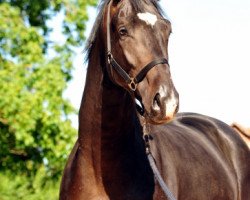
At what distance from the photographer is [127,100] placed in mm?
4348

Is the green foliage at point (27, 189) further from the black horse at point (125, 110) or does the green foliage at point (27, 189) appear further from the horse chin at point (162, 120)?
the horse chin at point (162, 120)

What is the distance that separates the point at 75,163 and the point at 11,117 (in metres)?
8.49

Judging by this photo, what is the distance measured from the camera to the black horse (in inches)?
155

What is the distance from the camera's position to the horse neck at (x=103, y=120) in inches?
170

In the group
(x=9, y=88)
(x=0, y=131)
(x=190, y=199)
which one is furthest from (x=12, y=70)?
(x=190, y=199)

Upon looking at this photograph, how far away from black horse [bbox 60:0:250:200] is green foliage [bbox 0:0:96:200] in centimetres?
725

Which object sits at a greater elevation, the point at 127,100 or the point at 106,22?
the point at 106,22

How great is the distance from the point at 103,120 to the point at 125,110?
0.15 meters

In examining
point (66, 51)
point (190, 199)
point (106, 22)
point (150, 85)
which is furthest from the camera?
point (66, 51)

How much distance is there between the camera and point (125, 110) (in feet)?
14.2

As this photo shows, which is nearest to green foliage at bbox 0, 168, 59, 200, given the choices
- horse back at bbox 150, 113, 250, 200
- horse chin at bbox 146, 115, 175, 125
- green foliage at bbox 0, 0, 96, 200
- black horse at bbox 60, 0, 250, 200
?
green foliage at bbox 0, 0, 96, 200

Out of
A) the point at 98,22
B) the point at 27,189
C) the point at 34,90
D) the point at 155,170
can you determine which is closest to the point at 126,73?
the point at 98,22

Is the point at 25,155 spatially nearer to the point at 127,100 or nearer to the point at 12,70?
the point at 12,70

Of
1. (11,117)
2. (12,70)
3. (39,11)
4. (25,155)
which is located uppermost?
(39,11)
